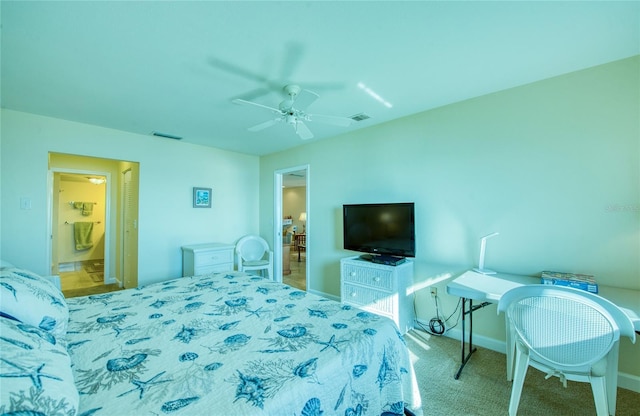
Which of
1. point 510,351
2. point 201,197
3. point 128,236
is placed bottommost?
point 510,351

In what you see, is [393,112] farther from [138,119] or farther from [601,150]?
[138,119]

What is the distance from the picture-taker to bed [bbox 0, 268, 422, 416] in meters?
0.82

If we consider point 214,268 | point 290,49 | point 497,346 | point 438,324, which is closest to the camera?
point 290,49

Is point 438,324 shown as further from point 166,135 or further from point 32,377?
point 166,135

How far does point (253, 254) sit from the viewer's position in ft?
14.6

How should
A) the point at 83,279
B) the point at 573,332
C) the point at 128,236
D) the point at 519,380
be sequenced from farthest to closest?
the point at 83,279, the point at 128,236, the point at 519,380, the point at 573,332

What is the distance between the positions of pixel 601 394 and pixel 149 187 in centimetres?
468

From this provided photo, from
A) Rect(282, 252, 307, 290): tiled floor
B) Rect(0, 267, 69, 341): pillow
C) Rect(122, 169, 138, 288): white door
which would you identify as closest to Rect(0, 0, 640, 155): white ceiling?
Rect(0, 267, 69, 341): pillow

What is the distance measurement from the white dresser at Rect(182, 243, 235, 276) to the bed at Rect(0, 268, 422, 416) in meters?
1.69

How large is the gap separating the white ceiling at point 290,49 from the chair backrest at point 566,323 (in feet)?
5.19

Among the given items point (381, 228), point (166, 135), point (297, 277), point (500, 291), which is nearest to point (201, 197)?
→ point (166, 135)

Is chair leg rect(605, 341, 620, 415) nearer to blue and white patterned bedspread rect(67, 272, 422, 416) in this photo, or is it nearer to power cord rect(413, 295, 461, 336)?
blue and white patterned bedspread rect(67, 272, 422, 416)

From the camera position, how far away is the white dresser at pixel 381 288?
2.69 meters

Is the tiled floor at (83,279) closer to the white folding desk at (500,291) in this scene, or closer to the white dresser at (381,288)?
the white dresser at (381,288)
